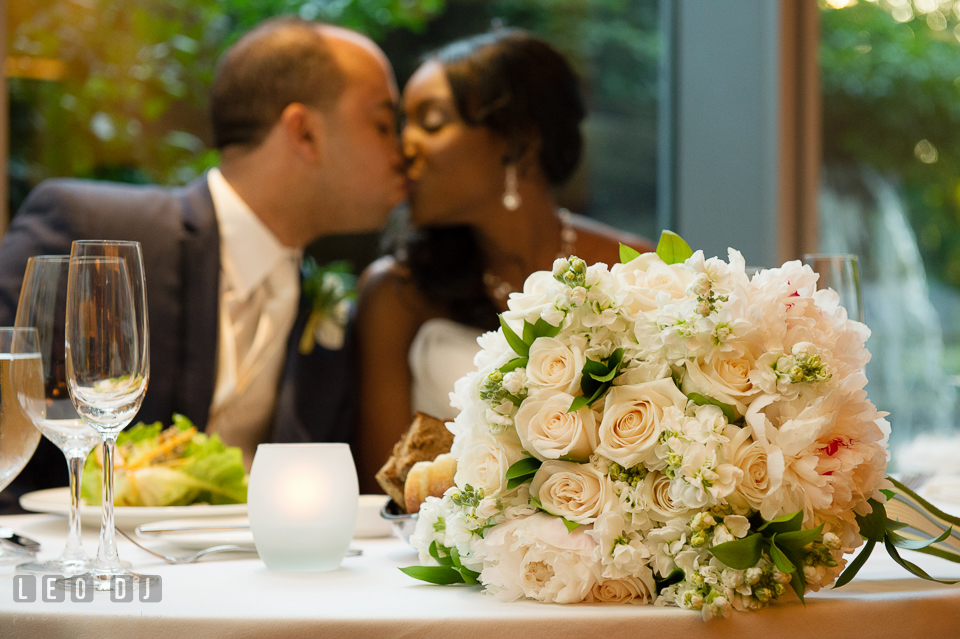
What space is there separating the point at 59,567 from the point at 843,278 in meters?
0.84

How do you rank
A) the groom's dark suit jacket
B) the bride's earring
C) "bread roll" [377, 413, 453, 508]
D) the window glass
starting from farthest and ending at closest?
1. the window glass
2. the bride's earring
3. the groom's dark suit jacket
4. "bread roll" [377, 413, 453, 508]

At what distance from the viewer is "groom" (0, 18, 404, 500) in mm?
2219

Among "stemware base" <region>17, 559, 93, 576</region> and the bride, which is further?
the bride

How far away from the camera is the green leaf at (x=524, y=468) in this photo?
0.64 meters

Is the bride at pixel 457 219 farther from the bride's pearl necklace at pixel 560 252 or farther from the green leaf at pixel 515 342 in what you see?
the green leaf at pixel 515 342

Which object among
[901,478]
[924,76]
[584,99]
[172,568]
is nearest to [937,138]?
[924,76]

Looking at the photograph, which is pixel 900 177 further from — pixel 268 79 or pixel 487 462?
pixel 487 462

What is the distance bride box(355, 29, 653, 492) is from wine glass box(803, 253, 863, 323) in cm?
167

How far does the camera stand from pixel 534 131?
276cm

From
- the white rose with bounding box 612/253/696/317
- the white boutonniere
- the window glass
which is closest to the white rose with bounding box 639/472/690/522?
the white rose with bounding box 612/253/696/317

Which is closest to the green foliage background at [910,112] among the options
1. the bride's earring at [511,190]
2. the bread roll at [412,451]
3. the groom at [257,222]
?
the bride's earring at [511,190]

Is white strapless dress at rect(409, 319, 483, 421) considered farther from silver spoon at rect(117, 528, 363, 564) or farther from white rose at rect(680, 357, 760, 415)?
white rose at rect(680, 357, 760, 415)

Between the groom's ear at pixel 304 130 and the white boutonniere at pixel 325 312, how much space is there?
0.36 meters

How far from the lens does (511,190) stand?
275 cm
